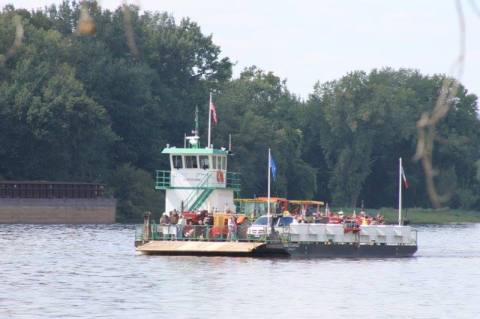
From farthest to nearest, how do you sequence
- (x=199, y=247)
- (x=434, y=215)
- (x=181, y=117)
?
(x=434, y=215), (x=181, y=117), (x=199, y=247)

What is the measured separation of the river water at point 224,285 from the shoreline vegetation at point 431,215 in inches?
3112

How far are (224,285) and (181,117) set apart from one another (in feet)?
345

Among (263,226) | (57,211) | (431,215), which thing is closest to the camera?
(263,226)

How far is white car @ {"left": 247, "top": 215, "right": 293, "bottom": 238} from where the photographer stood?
219 feet

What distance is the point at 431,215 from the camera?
167 m

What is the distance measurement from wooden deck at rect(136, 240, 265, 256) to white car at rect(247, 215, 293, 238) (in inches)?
35.7

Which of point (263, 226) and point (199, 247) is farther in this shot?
point (263, 226)

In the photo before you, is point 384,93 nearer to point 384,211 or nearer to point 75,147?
point 384,211

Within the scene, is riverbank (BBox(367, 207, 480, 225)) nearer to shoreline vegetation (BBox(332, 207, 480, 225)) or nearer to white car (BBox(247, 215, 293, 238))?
shoreline vegetation (BBox(332, 207, 480, 225))

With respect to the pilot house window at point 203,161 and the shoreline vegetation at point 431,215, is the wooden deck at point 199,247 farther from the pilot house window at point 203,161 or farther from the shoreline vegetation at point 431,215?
the shoreline vegetation at point 431,215

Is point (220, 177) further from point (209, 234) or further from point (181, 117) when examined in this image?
point (181, 117)

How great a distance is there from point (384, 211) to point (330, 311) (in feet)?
424

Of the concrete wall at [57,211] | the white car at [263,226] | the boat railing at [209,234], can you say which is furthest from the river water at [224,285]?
the concrete wall at [57,211]

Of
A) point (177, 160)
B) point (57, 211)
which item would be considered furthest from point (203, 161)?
point (57, 211)
